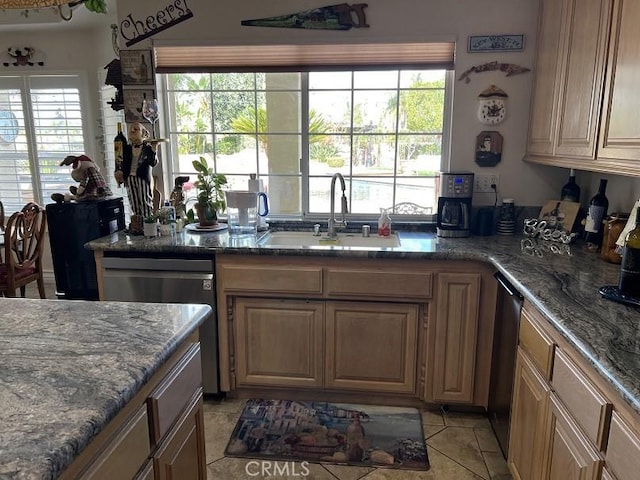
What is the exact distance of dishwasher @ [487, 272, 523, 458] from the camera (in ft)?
6.52

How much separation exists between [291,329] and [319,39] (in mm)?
1702

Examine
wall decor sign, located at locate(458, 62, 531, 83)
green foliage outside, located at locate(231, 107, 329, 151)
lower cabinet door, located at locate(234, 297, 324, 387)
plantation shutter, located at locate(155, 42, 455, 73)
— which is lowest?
lower cabinet door, located at locate(234, 297, 324, 387)

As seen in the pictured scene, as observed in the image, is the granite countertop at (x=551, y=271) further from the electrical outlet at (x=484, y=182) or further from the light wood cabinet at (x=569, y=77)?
the light wood cabinet at (x=569, y=77)

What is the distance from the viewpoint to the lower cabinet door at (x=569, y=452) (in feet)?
4.06

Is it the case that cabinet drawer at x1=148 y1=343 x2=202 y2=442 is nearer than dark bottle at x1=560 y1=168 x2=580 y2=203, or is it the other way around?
cabinet drawer at x1=148 y1=343 x2=202 y2=442

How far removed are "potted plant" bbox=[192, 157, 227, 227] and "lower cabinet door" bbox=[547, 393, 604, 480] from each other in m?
2.08

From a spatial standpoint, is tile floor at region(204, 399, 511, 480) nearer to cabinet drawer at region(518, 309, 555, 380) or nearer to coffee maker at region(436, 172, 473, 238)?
cabinet drawer at region(518, 309, 555, 380)

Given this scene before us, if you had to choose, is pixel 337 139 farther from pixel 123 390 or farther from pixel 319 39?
pixel 123 390

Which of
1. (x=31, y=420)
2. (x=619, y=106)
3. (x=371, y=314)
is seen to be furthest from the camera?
(x=371, y=314)

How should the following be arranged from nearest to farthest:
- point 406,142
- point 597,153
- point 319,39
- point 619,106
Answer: point 619,106
point 597,153
point 319,39
point 406,142

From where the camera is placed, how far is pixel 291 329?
2.55m

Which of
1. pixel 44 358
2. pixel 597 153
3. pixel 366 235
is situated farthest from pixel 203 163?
pixel 597 153

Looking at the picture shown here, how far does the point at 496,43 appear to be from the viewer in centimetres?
267

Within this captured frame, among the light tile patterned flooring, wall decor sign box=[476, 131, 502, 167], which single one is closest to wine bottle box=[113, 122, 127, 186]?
the light tile patterned flooring
